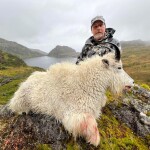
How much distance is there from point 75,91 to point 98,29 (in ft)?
10.5

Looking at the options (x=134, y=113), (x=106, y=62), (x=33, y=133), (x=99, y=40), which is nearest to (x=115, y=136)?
(x=134, y=113)

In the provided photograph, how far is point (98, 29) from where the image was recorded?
1025 centimetres

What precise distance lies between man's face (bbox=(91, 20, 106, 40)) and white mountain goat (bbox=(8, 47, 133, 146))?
188cm

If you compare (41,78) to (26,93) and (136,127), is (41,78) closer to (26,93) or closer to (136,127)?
(26,93)

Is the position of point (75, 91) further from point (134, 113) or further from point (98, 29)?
point (134, 113)

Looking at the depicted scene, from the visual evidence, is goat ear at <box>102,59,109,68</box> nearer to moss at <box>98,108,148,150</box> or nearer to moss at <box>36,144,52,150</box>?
moss at <box>98,108,148,150</box>

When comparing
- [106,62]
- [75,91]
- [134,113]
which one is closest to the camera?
[75,91]

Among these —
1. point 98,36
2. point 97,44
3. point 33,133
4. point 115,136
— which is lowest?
point 115,136

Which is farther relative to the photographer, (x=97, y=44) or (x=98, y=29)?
(x=97, y=44)

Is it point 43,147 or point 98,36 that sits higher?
point 98,36

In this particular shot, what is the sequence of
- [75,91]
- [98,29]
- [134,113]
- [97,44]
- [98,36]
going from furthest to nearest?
[134,113] < [97,44] < [98,36] < [98,29] < [75,91]

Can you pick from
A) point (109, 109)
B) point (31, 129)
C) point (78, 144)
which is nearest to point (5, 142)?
point (31, 129)

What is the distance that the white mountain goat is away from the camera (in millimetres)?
7754

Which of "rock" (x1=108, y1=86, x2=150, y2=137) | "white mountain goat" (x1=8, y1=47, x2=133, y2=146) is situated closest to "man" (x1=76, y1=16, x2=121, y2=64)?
"white mountain goat" (x1=8, y1=47, x2=133, y2=146)
